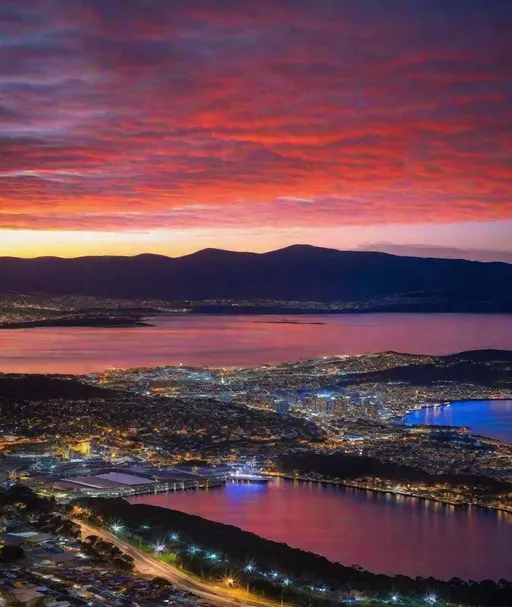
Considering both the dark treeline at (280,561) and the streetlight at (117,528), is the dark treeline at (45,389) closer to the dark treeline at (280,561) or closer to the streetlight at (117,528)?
the dark treeline at (280,561)

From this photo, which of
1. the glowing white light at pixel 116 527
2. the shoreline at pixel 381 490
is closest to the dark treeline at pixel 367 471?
the shoreline at pixel 381 490

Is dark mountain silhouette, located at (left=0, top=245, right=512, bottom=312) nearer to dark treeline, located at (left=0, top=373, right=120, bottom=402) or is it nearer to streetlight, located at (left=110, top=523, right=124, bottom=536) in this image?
dark treeline, located at (left=0, top=373, right=120, bottom=402)

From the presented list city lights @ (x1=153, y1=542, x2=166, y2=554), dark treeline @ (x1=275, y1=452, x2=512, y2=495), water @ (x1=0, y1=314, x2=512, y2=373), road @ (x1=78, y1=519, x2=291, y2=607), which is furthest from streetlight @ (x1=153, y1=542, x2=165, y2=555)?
water @ (x1=0, y1=314, x2=512, y2=373)

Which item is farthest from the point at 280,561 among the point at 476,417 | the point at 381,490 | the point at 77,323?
the point at 77,323

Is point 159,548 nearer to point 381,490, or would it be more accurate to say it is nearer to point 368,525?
point 368,525

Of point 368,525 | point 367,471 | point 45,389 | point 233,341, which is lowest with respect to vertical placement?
point 368,525

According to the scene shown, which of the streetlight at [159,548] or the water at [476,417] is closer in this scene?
the streetlight at [159,548]

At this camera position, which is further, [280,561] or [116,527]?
[116,527]
